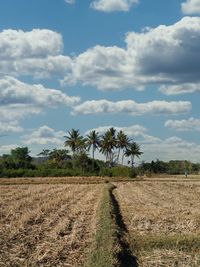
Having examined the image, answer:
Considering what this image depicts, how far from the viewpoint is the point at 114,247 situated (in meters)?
14.0

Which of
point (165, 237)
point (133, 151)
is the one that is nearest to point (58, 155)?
point (133, 151)

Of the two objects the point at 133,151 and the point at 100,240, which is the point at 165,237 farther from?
the point at 133,151

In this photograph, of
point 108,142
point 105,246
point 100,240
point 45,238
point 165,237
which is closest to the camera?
point 105,246

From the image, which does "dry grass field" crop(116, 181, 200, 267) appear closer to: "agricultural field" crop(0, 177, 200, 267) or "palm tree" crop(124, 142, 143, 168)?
"agricultural field" crop(0, 177, 200, 267)

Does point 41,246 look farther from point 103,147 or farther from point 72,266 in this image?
point 103,147

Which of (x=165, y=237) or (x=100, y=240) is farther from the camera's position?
(x=165, y=237)

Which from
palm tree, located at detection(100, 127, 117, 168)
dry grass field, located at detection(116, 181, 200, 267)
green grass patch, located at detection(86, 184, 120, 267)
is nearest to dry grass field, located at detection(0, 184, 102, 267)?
green grass patch, located at detection(86, 184, 120, 267)

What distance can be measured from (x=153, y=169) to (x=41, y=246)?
141669mm

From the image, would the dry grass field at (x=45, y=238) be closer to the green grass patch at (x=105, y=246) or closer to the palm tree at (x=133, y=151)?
the green grass patch at (x=105, y=246)

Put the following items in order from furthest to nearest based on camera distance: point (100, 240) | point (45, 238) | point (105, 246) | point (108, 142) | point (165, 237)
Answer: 1. point (108, 142)
2. point (165, 237)
3. point (45, 238)
4. point (100, 240)
5. point (105, 246)

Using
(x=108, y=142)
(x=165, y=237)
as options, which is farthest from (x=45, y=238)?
(x=108, y=142)

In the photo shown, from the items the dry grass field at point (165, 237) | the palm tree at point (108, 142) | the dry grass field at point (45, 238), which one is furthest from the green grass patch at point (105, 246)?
the palm tree at point (108, 142)

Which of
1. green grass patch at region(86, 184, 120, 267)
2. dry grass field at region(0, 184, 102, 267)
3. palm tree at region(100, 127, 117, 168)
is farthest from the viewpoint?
palm tree at region(100, 127, 117, 168)

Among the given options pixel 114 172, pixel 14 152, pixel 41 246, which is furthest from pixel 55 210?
pixel 14 152
